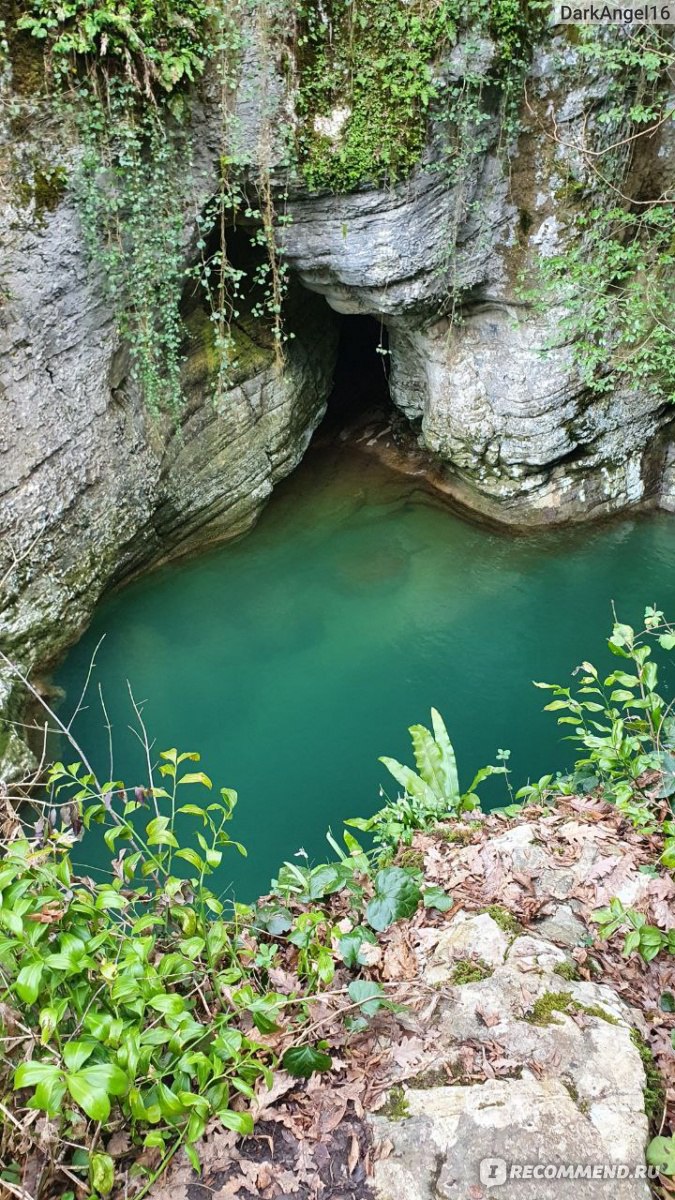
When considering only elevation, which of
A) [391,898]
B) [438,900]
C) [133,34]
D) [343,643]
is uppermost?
[133,34]

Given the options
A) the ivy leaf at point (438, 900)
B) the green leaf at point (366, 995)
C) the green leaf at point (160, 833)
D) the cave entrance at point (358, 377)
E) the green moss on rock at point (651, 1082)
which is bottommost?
the ivy leaf at point (438, 900)

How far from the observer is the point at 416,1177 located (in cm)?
168

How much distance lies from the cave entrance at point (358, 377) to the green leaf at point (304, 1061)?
744 cm

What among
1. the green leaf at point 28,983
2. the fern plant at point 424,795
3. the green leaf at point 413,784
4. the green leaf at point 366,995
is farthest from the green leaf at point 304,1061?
the green leaf at point 413,784

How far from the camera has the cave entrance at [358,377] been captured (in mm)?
8688

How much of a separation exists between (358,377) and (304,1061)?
320 inches

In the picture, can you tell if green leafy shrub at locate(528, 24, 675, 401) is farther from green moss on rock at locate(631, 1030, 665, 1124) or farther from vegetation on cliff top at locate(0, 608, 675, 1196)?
green moss on rock at locate(631, 1030, 665, 1124)

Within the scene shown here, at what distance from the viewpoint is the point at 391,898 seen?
Result: 2.38 meters

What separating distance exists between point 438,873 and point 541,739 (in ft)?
9.24

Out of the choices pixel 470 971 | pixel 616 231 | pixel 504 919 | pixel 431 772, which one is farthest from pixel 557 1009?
pixel 616 231

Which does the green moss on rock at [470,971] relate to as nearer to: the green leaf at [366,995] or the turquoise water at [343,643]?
the green leaf at [366,995]

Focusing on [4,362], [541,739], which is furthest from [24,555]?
[541,739]

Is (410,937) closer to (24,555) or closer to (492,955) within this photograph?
(492,955)

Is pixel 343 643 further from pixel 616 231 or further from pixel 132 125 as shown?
pixel 132 125
